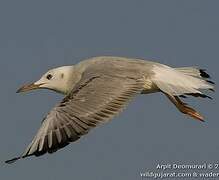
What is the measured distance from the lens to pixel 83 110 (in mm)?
12109

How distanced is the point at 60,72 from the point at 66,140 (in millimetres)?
4331

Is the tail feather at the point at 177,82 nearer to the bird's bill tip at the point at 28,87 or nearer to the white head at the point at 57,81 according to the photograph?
the white head at the point at 57,81

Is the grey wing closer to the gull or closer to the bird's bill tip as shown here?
the gull

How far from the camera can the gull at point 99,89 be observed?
38.1 ft

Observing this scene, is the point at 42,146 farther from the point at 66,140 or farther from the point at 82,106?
the point at 82,106

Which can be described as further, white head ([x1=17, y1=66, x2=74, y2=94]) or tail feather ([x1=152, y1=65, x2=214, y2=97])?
white head ([x1=17, y1=66, x2=74, y2=94])

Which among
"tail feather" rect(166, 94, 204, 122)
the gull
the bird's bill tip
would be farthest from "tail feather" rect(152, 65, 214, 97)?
the bird's bill tip

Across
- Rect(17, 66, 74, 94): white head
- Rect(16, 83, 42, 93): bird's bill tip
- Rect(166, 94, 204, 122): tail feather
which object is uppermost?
Rect(17, 66, 74, 94): white head

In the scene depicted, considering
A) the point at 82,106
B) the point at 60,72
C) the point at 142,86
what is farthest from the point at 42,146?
the point at 60,72

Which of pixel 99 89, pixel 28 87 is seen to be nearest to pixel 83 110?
pixel 99 89

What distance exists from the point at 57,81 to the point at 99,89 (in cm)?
281

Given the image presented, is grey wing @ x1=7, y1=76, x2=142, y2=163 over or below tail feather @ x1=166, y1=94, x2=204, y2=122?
over

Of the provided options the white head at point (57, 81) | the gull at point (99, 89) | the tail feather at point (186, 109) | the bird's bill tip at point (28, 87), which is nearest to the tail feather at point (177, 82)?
the gull at point (99, 89)

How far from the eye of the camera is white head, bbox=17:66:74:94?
15.2 m
